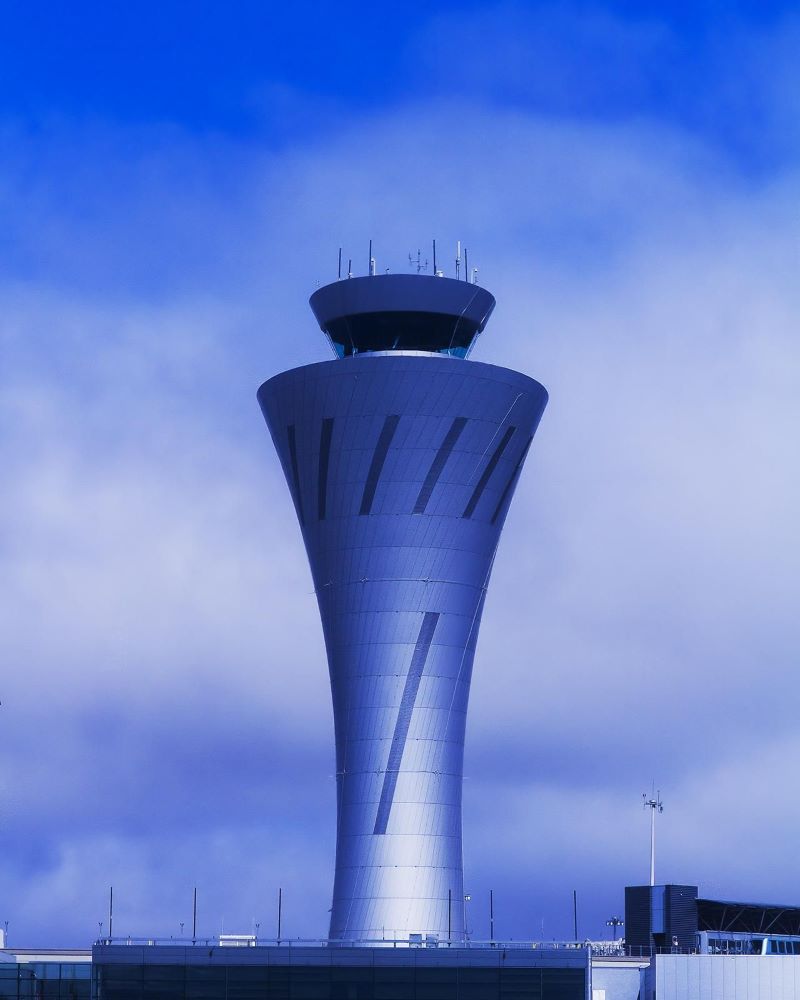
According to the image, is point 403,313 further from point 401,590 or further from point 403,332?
point 401,590

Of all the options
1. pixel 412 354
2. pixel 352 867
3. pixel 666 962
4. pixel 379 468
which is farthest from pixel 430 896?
pixel 412 354

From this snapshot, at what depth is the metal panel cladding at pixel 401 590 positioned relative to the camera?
79812 mm

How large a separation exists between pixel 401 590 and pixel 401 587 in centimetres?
12

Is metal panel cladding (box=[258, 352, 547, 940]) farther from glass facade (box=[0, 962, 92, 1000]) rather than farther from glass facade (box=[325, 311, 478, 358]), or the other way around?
glass facade (box=[0, 962, 92, 1000])

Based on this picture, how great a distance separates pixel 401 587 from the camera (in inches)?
3167

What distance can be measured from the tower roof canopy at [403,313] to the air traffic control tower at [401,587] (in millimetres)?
3134

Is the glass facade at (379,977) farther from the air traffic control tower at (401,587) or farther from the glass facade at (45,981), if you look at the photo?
the glass facade at (45,981)

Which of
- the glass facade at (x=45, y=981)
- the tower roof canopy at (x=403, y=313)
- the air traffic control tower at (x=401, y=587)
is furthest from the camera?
the glass facade at (x=45, y=981)

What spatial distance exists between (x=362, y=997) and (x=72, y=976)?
69.3ft

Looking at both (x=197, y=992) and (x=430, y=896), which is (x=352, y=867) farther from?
(x=197, y=992)

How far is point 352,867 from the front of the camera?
263 ft

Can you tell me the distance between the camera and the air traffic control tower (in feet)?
262

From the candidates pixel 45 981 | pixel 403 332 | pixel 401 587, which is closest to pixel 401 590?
pixel 401 587

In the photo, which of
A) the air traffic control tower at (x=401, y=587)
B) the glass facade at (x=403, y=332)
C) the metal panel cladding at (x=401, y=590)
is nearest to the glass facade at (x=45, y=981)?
the metal panel cladding at (x=401, y=590)
